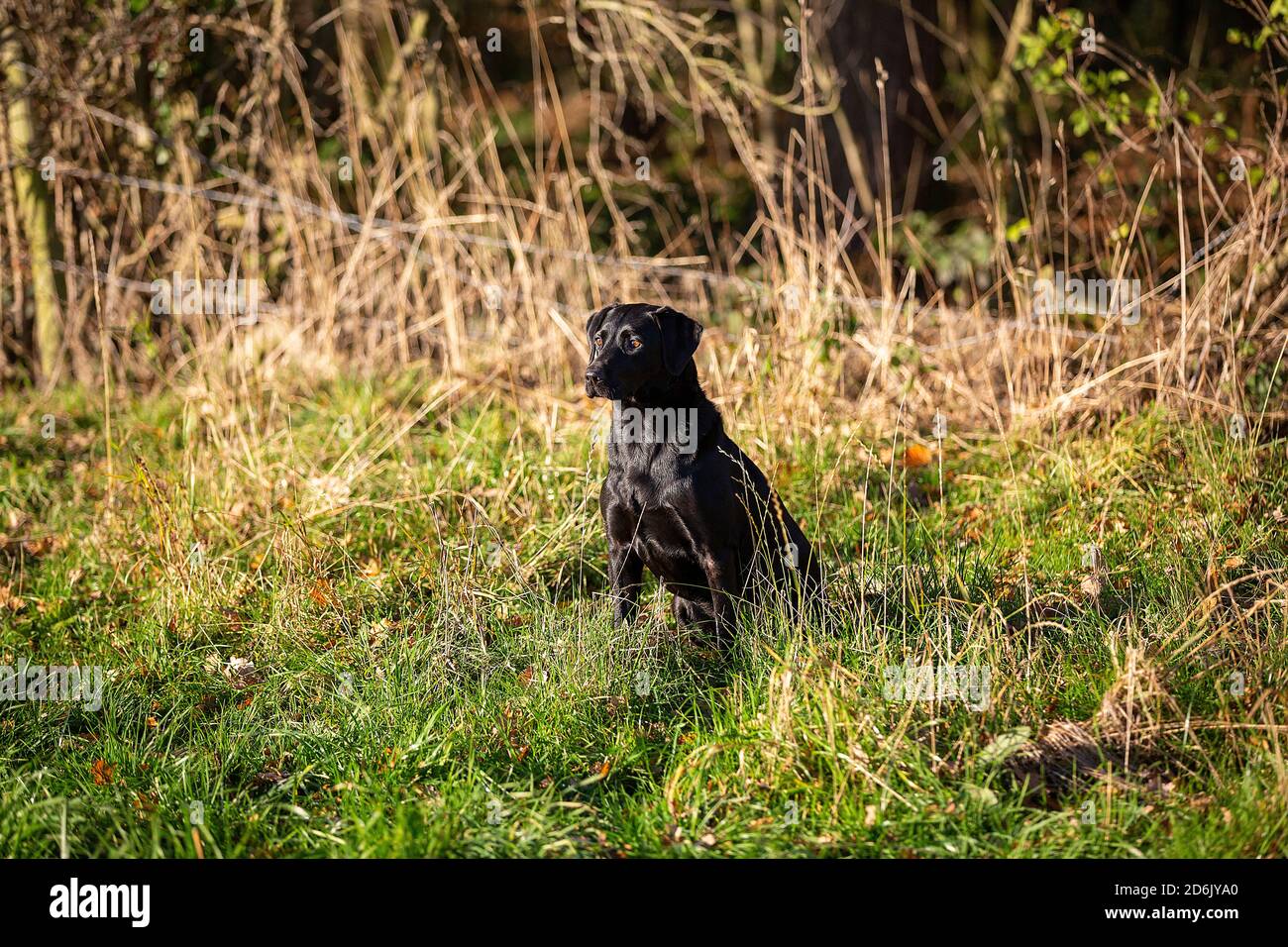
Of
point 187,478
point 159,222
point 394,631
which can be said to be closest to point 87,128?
point 159,222

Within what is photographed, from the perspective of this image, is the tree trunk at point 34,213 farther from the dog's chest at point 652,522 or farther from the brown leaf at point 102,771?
the dog's chest at point 652,522

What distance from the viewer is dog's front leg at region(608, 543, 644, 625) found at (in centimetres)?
373

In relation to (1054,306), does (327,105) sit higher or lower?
higher

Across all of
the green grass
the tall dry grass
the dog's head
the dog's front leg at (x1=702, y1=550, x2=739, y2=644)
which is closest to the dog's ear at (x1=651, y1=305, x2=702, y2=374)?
the dog's head

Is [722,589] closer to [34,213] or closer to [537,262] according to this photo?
[537,262]

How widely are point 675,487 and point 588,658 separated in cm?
62

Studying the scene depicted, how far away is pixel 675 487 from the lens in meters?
3.58

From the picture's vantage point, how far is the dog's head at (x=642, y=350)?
3486mm

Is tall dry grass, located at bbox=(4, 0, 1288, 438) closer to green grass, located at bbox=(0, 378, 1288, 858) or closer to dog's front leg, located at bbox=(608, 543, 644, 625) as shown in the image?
green grass, located at bbox=(0, 378, 1288, 858)

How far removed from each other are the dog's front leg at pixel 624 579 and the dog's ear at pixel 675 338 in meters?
0.62

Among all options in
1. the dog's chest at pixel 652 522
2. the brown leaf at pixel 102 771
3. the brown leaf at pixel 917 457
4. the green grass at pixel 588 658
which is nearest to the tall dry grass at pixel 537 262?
the brown leaf at pixel 917 457
